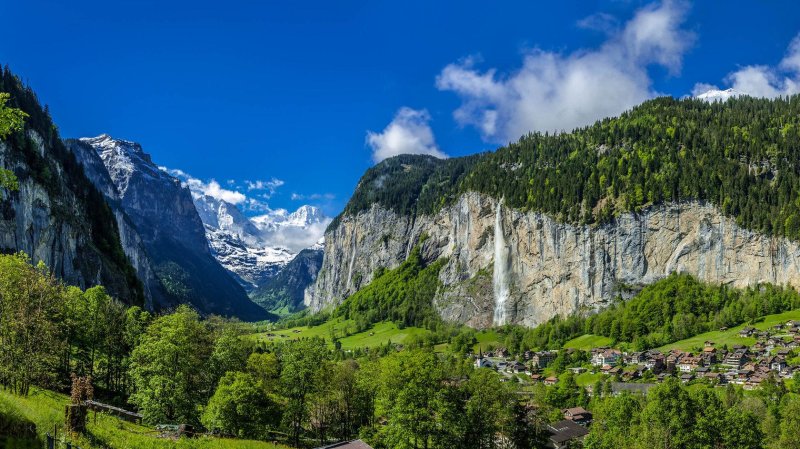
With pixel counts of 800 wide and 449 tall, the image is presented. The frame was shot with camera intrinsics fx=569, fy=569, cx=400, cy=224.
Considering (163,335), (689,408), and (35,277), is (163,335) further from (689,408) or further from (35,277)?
(689,408)

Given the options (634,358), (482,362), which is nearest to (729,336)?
(634,358)

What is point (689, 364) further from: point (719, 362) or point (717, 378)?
point (717, 378)

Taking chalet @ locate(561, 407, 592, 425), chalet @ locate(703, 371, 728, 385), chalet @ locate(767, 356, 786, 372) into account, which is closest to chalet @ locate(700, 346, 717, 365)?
chalet @ locate(767, 356, 786, 372)

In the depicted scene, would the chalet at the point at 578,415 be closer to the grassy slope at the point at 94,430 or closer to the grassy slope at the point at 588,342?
the grassy slope at the point at 588,342

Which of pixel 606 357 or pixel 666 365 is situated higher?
pixel 606 357

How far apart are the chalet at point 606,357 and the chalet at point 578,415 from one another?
161ft

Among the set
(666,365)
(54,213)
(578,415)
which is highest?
(54,213)

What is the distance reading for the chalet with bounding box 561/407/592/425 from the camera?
359 ft

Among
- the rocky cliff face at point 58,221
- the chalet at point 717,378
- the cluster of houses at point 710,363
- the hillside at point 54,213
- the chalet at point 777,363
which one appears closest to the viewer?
the chalet at point 717,378

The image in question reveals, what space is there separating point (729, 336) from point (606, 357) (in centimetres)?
3483

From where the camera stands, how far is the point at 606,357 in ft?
529

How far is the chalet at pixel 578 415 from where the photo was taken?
4306 inches

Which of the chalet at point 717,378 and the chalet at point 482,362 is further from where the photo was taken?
the chalet at point 482,362

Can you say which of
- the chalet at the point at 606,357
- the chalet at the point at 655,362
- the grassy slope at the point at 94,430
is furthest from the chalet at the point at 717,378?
the grassy slope at the point at 94,430
